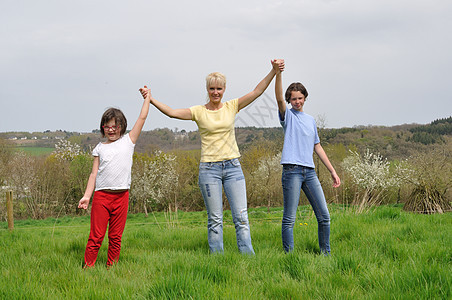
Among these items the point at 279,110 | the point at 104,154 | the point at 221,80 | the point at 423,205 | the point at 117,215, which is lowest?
the point at 423,205

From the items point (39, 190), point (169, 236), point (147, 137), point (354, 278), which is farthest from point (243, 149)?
point (354, 278)

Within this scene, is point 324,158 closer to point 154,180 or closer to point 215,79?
point 215,79

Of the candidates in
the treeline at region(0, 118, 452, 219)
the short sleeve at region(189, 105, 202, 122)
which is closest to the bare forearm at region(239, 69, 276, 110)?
the short sleeve at region(189, 105, 202, 122)

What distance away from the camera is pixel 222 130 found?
3.57 m

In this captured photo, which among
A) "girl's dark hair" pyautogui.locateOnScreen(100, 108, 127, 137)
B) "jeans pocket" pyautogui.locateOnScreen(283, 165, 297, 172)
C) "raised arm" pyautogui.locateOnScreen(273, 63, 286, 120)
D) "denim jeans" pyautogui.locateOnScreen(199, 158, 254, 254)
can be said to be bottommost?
"denim jeans" pyautogui.locateOnScreen(199, 158, 254, 254)

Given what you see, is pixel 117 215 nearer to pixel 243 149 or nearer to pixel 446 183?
pixel 446 183

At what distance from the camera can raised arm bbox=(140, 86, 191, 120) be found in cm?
363

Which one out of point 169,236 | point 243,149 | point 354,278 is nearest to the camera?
point 354,278

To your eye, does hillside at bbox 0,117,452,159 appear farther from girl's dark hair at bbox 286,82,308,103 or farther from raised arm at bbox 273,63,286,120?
raised arm at bbox 273,63,286,120

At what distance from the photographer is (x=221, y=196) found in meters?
3.62

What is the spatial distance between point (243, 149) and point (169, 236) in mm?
21431

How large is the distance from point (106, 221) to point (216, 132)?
138cm

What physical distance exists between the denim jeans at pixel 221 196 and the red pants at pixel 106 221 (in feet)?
2.73

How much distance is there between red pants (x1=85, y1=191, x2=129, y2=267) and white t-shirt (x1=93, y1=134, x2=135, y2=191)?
0.11 m
